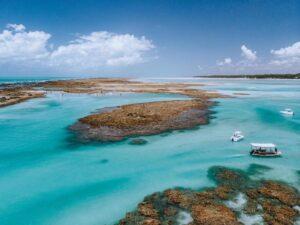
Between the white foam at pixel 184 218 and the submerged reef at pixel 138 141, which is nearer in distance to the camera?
the white foam at pixel 184 218

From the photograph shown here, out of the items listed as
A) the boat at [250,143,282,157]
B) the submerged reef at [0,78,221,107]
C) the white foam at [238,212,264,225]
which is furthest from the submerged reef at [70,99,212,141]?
the submerged reef at [0,78,221,107]

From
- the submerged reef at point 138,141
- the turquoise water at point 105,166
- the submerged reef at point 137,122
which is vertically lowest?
the turquoise water at point 105,166

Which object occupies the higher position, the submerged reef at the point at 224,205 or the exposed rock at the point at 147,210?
the submerged reef at the point at 224,205

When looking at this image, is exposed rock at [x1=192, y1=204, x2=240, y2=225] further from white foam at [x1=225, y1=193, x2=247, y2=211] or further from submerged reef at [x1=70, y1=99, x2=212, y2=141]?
submerged reef at [x1=70, y1=99, x2=212, y2=141]

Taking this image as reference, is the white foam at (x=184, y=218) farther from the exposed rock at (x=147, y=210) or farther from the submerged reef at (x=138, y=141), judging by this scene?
the submerged reef at (x=138, y=141)

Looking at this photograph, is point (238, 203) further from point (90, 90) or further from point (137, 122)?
point (90, 90)

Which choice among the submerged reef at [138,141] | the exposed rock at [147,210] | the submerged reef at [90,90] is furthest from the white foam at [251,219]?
the submerged reef at [90,90]

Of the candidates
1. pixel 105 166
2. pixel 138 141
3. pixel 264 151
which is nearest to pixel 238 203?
pixel 264 151
